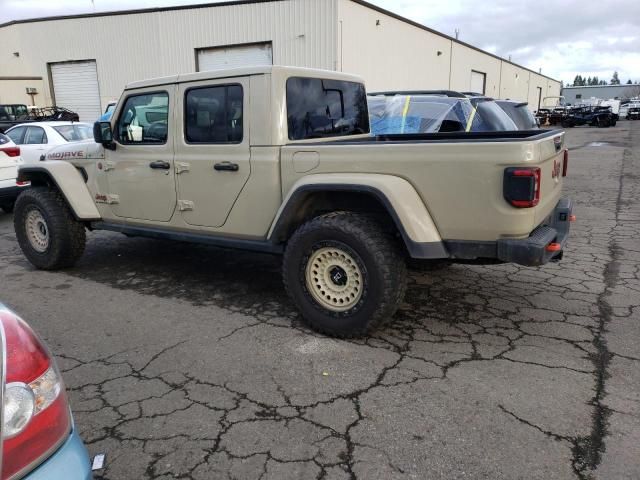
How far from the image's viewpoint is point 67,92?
25.3 metres

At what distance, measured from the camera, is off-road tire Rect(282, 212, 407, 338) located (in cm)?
354

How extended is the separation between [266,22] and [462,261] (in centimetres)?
1833

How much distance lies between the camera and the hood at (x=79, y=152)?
519 centimetres

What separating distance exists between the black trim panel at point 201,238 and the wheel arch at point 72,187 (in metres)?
0.17

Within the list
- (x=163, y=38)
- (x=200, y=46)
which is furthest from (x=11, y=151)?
(x=163, y=38)

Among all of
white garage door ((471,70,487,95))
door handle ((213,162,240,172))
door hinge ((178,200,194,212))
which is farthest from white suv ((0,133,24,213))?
white garage door ((471,70,487,95))

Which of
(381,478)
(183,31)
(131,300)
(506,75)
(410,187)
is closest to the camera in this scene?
(381,478)

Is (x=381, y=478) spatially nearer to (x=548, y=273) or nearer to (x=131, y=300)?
(x=131, y=300)

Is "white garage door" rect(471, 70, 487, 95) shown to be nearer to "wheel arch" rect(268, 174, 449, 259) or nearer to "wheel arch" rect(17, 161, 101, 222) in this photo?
"wheel arch" rect(17, 161, 101, 222)

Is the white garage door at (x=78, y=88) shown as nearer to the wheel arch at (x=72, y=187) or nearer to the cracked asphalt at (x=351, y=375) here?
the wheel arch at (x=72, y=187)

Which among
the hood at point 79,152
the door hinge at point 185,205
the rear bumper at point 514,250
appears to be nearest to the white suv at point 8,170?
the hood at point 79,152

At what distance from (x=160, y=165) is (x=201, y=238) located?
0.76 m

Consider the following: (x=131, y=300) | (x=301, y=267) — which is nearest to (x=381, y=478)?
(x=301, y=267)

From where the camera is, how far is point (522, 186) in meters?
3.09
